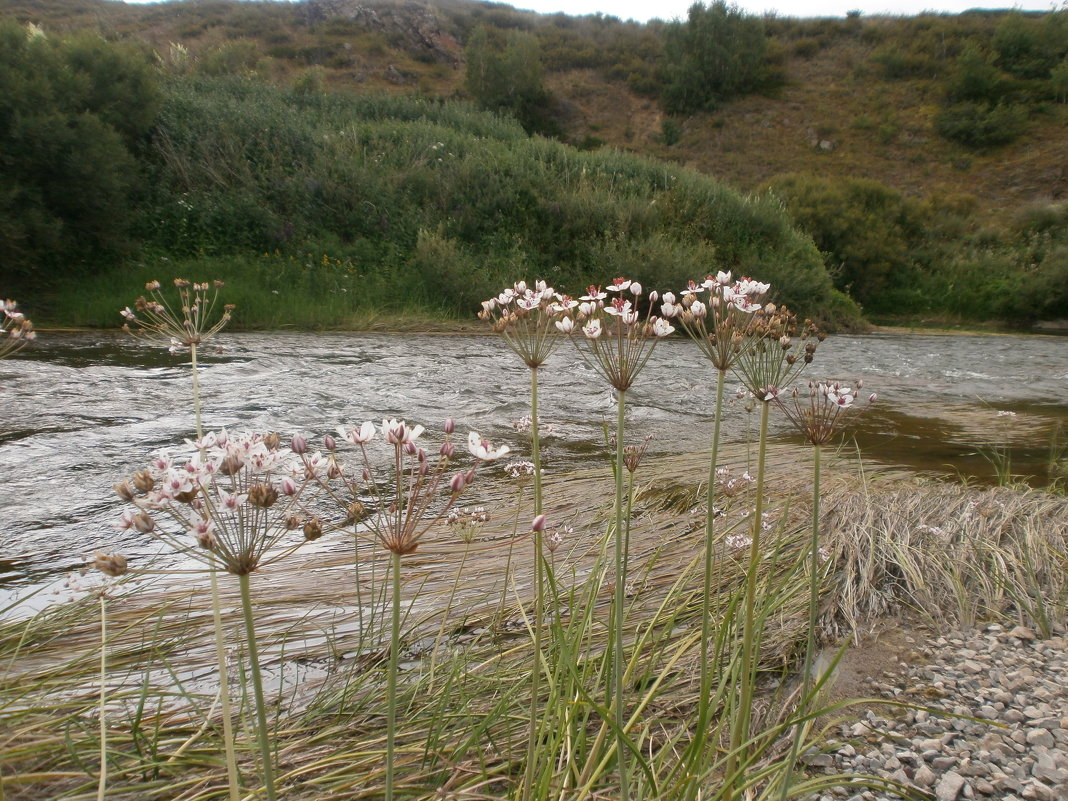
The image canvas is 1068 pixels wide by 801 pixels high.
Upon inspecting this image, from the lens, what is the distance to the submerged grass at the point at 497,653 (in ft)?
4.75

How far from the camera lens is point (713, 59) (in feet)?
131

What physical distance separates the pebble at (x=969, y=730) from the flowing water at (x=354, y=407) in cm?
126

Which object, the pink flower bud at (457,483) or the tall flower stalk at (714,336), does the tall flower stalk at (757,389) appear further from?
the pink flower bud at (457,483)

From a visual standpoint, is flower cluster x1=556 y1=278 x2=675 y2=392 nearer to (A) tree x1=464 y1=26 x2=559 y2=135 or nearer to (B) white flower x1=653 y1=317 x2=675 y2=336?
(B) white flower x1=653 y1=317 x2=675 y2=336

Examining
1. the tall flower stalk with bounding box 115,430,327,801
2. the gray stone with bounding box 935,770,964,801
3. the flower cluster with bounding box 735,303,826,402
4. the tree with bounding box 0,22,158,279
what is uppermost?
the tree with bounding box 0,22,158,279

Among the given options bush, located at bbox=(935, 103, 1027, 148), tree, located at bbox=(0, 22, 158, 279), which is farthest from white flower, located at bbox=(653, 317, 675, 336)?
bush, located at bbox=(935, 103, 1027, 148)

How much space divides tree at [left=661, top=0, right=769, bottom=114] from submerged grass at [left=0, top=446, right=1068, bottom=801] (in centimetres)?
4046

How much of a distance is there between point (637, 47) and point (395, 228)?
36.5 meters

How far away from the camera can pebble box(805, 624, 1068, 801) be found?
1.58 m

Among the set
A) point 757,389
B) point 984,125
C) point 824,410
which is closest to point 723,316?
point 757,389

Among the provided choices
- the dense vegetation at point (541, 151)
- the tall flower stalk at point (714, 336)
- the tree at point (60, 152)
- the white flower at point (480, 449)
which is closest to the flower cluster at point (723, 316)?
the tall flower stalk at point (714, 336)

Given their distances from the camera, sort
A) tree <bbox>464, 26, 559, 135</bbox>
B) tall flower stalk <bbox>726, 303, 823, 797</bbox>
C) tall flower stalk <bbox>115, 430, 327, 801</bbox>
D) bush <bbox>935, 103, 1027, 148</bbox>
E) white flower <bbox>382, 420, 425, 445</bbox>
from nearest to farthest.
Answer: tall flower stalk <bbox>115, 430, 327, 801</bbox>
white flower <bbox>382, 420, 425, 445</bbox>
tall flower stalk <bbox>726, 303, 823, 797</bbox>
bush <bbox>935, 103, 1027, 148</bbox>
tree <bbox>464, 26, 559, 135</bbox>

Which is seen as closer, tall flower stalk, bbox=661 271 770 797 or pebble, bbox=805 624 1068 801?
tall flower stalk, bbox=661 271 770 797

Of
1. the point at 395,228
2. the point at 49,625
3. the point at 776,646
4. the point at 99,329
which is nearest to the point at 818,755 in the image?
the point at 776,646
